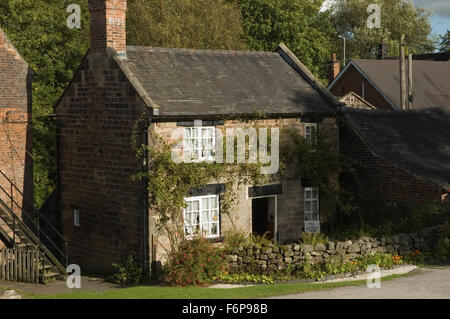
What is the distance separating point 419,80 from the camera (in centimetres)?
4688

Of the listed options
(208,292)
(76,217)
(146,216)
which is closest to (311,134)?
(146,216)

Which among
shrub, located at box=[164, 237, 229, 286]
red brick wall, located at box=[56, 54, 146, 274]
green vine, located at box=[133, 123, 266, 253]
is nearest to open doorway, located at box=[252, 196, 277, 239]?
green vine, located at box=[133, 123, 266, 253]

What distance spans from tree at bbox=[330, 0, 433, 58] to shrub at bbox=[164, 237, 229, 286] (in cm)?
5115

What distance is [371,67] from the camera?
47.8 metres

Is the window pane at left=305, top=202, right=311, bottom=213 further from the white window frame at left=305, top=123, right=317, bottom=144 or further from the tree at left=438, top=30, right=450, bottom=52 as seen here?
the tree at left=438, top=30, right=450, bottom=52

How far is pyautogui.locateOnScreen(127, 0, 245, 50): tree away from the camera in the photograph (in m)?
38.1

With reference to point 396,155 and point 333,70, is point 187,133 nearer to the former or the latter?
point 396,155

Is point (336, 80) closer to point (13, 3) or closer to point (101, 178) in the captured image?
point (13, 3)

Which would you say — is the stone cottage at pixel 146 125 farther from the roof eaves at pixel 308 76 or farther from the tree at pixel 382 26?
the tree at pixel 382 26

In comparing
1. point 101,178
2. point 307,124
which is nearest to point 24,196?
point 101,178

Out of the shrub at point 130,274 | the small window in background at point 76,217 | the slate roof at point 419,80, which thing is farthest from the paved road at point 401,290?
the slate roof at point 419,80

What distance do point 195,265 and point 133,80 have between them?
6614 millimetres


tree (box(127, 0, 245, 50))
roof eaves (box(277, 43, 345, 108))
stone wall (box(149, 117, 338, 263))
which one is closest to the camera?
stone wall (box(149, 117, 338, 263))

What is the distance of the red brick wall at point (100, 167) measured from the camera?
21.5 metres
